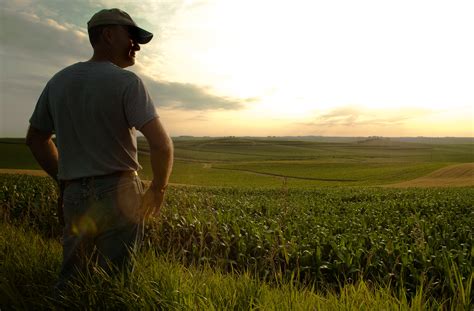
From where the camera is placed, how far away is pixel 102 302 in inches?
111

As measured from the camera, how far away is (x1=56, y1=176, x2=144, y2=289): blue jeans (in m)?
3.02

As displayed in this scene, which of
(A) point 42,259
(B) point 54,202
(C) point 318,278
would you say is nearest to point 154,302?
(A) point 42,259

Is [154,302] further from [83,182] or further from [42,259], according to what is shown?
[42,259]

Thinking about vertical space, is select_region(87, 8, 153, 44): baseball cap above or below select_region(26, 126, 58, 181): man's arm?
above

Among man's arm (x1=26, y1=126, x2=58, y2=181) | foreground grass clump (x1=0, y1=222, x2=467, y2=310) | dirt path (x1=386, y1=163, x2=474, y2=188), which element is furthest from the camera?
dirt path (x1=386, y1=163, x2=474, y2=188)

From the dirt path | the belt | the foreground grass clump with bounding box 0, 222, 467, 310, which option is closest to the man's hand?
the belt

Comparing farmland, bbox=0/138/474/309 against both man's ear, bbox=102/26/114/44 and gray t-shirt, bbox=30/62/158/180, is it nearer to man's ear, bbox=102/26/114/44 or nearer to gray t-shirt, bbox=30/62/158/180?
gray t-shirt, bbox=30/62/158/180

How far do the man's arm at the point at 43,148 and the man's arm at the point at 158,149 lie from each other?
1.23 m

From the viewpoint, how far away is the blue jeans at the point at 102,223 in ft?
9.89

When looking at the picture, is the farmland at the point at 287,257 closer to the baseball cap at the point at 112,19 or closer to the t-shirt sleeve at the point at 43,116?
the t-shirt sleeve at the point at 43,116

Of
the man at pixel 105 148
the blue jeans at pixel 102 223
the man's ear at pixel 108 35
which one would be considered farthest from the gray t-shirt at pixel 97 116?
the man's ear at pixel 108 35

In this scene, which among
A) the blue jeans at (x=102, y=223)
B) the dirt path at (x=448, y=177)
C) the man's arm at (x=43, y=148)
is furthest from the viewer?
the dirt path at (x=448, y=177)

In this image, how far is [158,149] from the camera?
2.90 m

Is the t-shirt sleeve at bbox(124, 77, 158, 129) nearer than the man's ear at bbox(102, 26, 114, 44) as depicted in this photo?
Yes
